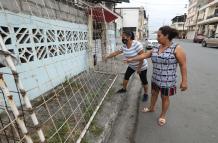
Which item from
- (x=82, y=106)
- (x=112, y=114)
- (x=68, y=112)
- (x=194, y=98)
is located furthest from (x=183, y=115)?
(x=68, y=112)

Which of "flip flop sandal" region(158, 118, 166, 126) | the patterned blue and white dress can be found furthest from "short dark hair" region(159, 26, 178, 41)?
"flip flop sandal" region(158, 118, 166, 126)

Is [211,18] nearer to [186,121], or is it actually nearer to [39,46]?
[186,121]

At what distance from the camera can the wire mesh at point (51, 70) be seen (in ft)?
9.27

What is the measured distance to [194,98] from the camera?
491 cm

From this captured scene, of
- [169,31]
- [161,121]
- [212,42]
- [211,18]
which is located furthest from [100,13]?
[211,18]

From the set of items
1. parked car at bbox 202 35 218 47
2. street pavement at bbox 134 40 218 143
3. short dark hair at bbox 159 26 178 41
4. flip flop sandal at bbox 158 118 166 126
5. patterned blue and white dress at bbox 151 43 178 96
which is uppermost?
short dark hair at bbox 159 26 178 41

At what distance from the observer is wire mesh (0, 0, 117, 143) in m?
2.82

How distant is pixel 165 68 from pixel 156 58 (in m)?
0.23

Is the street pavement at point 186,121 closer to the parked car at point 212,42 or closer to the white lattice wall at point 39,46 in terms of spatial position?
the white lattice wall at point 39,46

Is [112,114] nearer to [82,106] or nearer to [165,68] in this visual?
[82,106]

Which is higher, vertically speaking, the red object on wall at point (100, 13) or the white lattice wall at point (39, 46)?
the red object on wall at point (100, 13)

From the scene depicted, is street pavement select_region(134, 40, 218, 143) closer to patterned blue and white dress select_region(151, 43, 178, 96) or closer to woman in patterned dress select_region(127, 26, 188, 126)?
woman in patterned dress select_region(127, 26, 188, 126)

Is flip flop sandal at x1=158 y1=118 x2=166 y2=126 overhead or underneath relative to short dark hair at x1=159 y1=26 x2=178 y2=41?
underneath

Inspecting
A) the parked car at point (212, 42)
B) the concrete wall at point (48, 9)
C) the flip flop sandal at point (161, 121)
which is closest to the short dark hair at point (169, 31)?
the flip flop sandal at point (161, 121)
